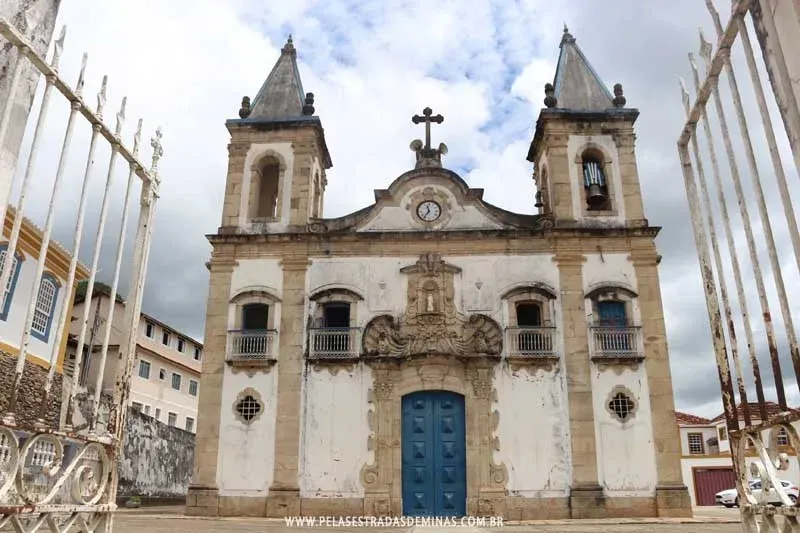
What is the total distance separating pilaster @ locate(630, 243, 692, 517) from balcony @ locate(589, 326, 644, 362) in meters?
0.23

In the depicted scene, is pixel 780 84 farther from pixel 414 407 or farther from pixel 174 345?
pixel 174 345

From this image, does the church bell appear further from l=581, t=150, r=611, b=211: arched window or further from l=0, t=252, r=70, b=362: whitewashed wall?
l=0, t=252, r=70, b=362: whitewashed wall

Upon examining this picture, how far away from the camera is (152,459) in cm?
2219

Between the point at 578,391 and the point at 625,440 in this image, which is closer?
the point at 625,440

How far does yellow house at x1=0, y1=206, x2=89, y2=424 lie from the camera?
47.8 ft

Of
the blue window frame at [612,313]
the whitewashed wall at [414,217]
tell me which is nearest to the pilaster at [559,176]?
the whitewashed wall at [414,217]

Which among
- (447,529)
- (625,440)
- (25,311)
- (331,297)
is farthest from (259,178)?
(625,440)

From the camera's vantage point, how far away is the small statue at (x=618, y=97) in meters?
17.0

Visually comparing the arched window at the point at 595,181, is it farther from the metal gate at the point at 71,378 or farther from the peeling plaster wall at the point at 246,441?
the metal gate at the point at 71,378

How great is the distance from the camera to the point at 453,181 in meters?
16.2

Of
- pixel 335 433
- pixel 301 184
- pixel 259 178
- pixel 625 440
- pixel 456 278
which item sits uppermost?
pixel 259 178

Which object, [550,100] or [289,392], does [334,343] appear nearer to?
[289,392]

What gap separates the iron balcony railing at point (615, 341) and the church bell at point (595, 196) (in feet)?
11.0

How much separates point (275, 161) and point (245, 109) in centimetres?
179
